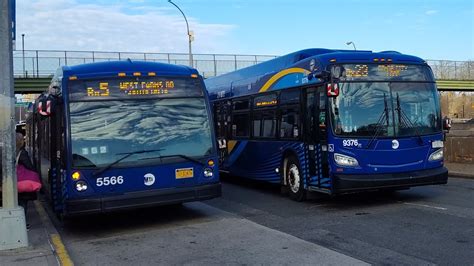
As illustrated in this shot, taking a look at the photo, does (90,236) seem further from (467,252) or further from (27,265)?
(467,252)

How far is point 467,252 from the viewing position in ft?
20.9

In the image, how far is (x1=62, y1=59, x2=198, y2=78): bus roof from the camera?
872cm

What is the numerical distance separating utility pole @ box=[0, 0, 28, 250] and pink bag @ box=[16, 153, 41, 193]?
1074 mm

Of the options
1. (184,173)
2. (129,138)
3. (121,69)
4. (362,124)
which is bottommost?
(184,173)

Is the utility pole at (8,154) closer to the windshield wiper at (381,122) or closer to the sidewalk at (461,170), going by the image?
the windshield wiper at (381,122)

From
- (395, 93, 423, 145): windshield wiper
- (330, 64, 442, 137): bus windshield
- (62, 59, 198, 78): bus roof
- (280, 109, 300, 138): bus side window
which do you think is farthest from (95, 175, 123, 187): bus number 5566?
(395, 93, 423, 145): windshield wiper

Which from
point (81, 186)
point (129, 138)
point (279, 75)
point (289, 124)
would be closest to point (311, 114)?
point (289, 124)

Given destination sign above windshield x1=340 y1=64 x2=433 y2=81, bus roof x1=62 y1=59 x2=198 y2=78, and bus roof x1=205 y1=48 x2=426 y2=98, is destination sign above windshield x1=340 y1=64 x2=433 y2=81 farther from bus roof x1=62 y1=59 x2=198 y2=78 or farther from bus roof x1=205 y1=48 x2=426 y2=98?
bus roof x1=62 y1=59 x2=198 y2=78

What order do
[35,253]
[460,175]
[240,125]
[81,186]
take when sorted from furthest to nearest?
[460,175]
[240,125]
[81,186]
[35,253]

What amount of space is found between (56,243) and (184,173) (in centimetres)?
226

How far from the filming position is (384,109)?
32.4 feet

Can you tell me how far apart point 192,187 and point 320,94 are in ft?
10.4

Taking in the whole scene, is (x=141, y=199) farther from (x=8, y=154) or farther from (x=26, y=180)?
(x=8, y=154)

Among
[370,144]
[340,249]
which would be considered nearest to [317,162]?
[370,144]
